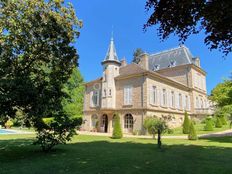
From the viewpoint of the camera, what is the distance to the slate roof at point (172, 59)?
34.3 m

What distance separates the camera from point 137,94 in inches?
952

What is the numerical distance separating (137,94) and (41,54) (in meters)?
15.2

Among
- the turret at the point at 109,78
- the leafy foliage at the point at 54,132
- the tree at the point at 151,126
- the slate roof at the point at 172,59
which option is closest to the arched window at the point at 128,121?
the turret at the point at 109,78

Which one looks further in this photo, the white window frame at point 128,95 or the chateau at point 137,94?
the white window frame at point 128,95

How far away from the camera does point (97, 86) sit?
28547 mm

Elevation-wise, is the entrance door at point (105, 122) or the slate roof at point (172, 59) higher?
the slate roof at point (172, 59)

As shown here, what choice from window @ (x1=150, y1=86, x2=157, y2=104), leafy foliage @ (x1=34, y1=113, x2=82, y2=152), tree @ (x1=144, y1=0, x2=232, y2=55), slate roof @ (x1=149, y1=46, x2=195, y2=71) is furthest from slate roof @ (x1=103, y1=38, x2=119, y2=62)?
tree @ (x1=144, y1=0, x2=232, y2=55)

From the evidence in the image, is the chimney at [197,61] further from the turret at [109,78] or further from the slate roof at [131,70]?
the turret at [109,78]

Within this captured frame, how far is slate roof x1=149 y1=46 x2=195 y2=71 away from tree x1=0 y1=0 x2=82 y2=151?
1043 inches

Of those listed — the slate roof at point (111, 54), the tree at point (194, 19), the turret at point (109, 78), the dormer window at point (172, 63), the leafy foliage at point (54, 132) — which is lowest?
the leafy foliage at point (54, 132)

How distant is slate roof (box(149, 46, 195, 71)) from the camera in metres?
34.3

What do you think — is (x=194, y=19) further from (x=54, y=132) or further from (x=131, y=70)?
(x=131, y=70)

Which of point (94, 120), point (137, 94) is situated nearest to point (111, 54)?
point (137, 94)

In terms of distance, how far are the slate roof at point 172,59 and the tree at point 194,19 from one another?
96.8 feet
